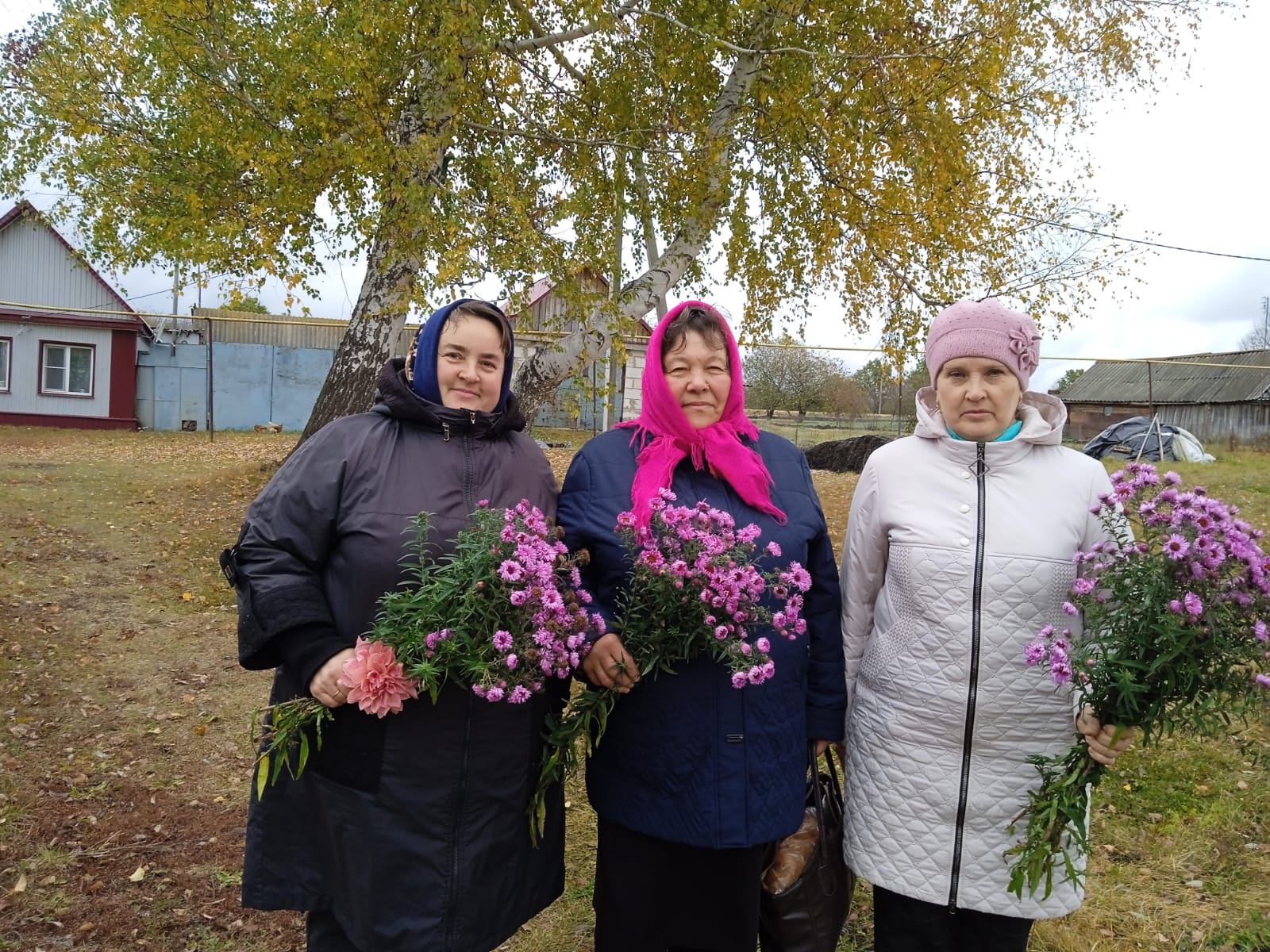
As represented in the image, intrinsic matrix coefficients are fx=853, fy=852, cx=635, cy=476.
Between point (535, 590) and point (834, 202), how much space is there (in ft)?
24.1

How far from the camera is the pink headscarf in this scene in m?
2.08

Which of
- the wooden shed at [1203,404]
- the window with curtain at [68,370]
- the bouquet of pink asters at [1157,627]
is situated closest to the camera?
the bouquet of pink asters at [1157,627]

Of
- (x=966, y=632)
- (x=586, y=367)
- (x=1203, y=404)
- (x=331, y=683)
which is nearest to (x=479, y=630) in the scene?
(x=331, y=683)

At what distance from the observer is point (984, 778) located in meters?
1.99

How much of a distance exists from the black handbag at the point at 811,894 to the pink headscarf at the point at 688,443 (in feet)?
2.37

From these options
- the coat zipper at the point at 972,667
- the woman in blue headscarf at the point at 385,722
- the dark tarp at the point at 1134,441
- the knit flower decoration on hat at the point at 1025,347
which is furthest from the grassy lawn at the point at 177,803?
the dark tarp at the point at 1134,441

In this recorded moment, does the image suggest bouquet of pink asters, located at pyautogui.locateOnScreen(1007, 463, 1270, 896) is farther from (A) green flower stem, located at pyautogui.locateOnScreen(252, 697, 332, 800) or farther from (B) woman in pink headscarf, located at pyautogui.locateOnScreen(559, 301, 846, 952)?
(A) green flower stem, located at pyautogui.locateOnScreen(252, 697, 332, 800)

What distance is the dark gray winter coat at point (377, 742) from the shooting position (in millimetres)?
1888

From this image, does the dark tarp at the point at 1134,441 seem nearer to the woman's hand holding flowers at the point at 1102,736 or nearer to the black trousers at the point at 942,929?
the black trousers at the point at 942,929

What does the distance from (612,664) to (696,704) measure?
26 centimetres

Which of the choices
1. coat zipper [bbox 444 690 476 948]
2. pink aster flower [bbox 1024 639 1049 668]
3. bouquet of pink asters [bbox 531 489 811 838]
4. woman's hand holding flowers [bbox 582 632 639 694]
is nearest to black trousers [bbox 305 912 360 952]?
coat zipper [bbox 444 690 476 948]

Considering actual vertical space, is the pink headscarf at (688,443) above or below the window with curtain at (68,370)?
below

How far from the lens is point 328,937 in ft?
6.77

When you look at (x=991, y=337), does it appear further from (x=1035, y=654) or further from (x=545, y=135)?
(x=545, y=135)
